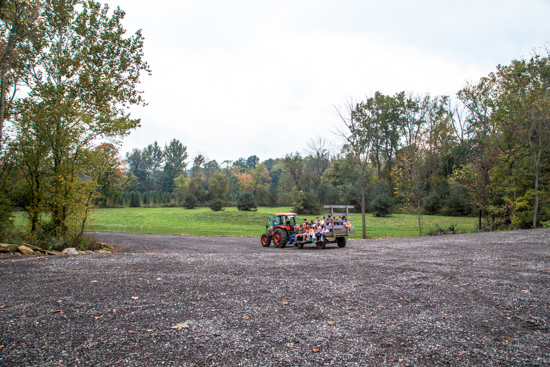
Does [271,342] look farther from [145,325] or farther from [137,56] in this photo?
[137,56]

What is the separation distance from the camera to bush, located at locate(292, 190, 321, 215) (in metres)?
45.3

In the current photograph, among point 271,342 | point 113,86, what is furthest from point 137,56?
point 271,342

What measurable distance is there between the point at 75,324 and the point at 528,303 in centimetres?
721

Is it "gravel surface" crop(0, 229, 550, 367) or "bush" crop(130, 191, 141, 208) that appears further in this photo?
"bush" crop(130, 191, 141, 208)

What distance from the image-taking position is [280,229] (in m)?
16.3

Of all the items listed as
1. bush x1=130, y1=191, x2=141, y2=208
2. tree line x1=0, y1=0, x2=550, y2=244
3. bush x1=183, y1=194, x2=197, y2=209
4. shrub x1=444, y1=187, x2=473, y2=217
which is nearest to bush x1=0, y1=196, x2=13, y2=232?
tree line x1=0, y1=0, x2=550, y2=244

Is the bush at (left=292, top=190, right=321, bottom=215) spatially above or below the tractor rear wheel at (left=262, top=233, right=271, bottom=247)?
above

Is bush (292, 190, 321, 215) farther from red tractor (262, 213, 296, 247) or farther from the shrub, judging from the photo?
red tractor (262, 213, 296, 247)

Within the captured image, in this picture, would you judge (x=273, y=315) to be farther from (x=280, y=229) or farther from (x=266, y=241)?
(x=266, y=241)

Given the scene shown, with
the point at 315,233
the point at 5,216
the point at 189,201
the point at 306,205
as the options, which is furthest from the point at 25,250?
the point at 189,201

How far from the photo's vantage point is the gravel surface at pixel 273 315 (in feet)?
12.4

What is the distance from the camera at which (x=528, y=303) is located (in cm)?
565

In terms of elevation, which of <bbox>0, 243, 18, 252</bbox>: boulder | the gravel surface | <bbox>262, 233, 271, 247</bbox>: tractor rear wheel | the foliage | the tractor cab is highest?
the foliage

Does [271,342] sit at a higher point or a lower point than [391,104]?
lower
